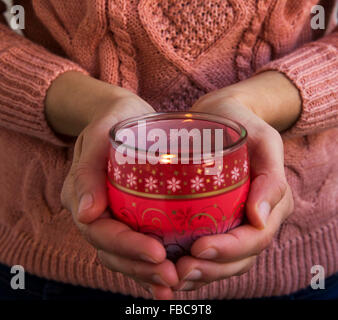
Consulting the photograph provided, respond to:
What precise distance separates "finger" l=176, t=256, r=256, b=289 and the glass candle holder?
1 centimetres

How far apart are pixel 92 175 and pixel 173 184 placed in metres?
0.11

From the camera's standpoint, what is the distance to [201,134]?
0.48 m

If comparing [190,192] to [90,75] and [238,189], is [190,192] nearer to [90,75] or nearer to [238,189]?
[238,189]

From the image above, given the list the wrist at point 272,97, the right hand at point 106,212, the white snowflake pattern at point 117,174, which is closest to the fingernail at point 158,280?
the right hand at point 106,212

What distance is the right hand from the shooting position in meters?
0.43

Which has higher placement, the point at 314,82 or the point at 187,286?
the point at 314,82

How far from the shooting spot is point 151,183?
0.41 m

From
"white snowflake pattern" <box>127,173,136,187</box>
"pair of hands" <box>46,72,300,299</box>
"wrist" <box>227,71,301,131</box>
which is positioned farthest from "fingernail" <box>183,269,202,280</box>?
"wrist" <box>227,71,301,131</box>

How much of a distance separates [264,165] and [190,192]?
0.12m

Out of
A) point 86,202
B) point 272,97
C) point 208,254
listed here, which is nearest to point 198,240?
point 208,254

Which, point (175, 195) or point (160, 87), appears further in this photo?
point (160, 87)

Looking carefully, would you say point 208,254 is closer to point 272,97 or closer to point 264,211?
point 264,211

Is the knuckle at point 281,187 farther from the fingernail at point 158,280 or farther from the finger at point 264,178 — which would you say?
the fingernail at point 158,280

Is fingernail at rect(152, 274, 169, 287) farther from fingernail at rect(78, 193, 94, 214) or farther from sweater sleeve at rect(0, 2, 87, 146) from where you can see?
sweater sleeve at rect(0, 2, 87, 146)
